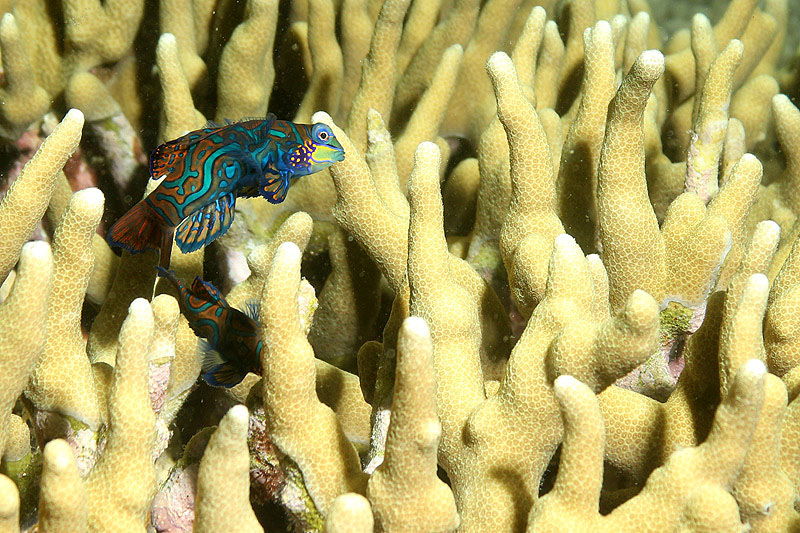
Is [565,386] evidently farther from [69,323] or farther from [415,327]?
[69,323]

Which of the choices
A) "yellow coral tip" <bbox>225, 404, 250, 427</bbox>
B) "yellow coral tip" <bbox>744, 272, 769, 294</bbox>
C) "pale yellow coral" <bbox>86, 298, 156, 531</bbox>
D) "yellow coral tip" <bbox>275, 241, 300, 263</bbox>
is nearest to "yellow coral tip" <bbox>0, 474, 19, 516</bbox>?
"pale yellow coral" <bbox>86, 298, 156, 531</bbox>

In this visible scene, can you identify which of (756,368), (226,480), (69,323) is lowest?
(69,323)

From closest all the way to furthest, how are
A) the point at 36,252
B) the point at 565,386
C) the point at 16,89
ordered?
the point at 565,386
the point at 36,252
the point at 16,89

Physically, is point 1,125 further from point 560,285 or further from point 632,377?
point 632,377

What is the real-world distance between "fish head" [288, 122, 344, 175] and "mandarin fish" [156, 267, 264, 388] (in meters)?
0.49

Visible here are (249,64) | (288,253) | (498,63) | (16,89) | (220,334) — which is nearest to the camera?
(288,253)

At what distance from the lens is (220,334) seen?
6.50ft

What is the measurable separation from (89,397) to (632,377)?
67.1 inches

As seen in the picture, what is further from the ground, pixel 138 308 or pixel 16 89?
pixel 138 308

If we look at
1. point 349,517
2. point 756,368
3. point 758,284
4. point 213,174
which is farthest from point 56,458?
point 758,284

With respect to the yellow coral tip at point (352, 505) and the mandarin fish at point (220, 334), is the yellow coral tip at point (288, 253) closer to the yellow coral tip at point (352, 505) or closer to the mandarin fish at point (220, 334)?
the mandarin fish at point (220, 334)

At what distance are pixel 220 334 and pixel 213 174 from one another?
1.64 ft

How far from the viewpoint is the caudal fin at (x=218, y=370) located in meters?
1.97

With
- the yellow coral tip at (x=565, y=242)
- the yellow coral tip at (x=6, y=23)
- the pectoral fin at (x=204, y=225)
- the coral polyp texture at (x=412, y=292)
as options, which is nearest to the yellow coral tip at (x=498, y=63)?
the coral polyp texture at (x=412, y=292)
